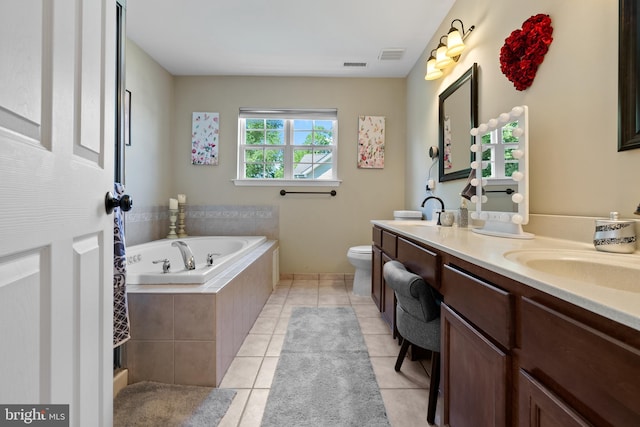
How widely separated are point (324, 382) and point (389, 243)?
90cm

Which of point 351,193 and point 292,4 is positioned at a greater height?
point 292,4

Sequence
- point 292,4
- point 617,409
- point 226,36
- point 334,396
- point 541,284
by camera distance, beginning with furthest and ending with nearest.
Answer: point 226,36 < point 292,4 < point 334,396 < point 541,284 < point 617,409

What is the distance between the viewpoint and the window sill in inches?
127

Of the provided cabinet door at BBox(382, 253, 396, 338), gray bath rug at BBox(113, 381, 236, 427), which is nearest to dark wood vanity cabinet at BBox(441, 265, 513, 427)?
cabinet door at BBox(382, 253, 396, 338)

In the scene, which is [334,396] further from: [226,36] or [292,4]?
[226,36]

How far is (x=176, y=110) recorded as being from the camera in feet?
10.7

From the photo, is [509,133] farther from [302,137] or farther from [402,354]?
[302,137]

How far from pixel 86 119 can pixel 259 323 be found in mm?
1804

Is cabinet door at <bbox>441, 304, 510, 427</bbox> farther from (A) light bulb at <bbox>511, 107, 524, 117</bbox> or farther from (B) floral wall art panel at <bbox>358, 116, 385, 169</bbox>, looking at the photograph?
(B) floral wall art panel at <bbox>358, 116, 385, 169</bbox>

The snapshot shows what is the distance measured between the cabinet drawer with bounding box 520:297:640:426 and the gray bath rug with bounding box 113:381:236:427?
4.04 feet

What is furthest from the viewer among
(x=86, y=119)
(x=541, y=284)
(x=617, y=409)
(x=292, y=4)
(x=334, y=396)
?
(x=292, y=4)

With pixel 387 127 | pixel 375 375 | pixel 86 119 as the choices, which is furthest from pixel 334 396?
pixel 387 127

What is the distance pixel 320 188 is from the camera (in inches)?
129

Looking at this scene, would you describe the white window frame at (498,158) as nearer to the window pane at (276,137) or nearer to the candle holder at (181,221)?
the window pane at (276,137)
